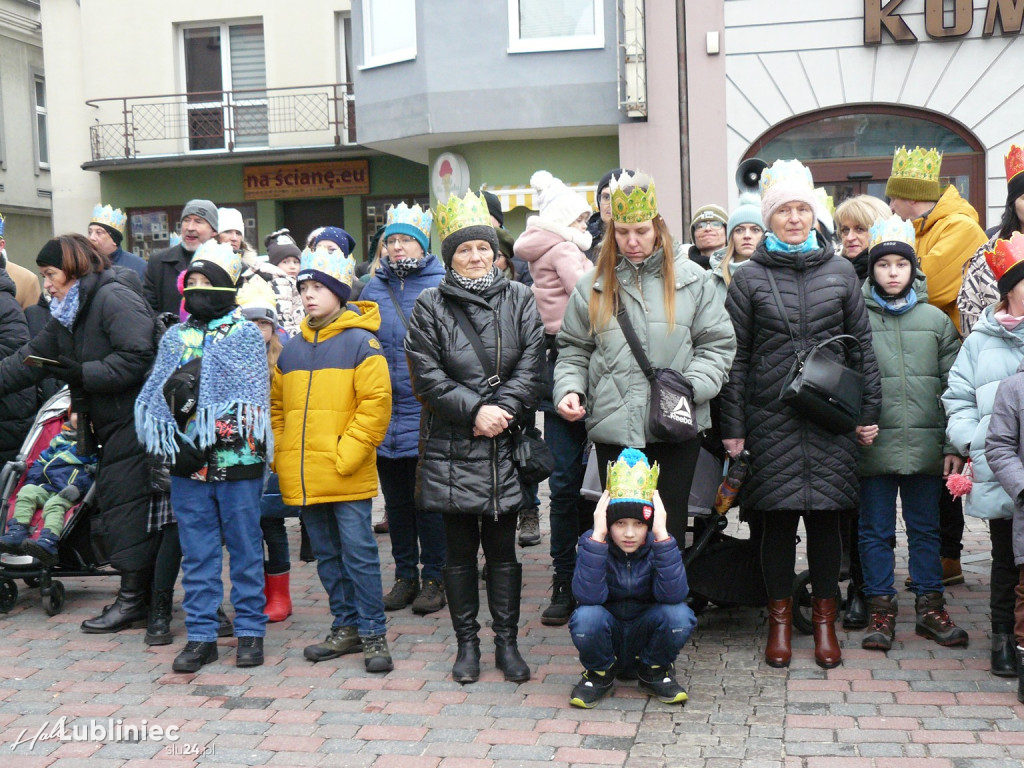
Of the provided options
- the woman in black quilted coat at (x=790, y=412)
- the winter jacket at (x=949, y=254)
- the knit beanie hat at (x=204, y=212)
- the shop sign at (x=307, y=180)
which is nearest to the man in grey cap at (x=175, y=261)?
the knit beanie hat at (x=204, y=212)

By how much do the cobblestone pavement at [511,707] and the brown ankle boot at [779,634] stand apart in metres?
0.06

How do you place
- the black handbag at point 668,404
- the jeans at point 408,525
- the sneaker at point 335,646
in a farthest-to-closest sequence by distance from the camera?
the jeans at point 408,525 → the sneaker at point 335,646 → the black handbag at point 668,404

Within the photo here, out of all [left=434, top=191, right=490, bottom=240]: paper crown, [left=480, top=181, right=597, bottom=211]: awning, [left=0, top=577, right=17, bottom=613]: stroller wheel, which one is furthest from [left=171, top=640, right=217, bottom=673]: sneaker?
[left=480, top=181, right=597, bottom=211]: awning

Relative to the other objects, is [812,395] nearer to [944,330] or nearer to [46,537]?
[944,330]

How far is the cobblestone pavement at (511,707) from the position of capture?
15.0ft

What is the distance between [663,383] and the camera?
5199 millimetres

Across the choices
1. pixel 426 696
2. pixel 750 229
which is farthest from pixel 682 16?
pixel 426 696

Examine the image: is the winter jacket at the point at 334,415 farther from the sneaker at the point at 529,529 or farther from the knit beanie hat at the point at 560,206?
the sneaker at the point at 529,529

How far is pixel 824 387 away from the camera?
17.1ft

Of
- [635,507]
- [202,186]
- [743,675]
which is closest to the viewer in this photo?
[635,507]

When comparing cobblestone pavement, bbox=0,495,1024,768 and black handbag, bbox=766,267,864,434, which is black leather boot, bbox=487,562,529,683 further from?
black handbag, bbox=766,267,864,434

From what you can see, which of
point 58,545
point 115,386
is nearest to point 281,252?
point 115,386

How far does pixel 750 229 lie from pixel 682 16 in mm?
9129

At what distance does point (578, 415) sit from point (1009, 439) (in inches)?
71.8
